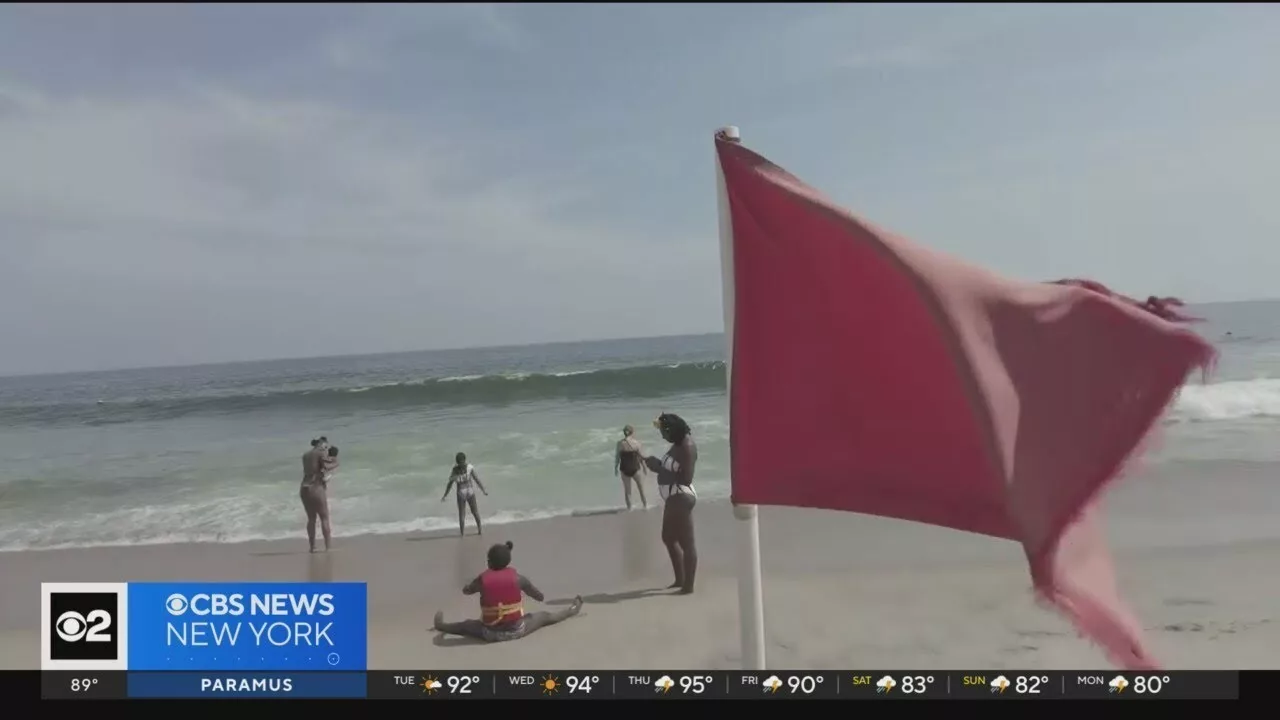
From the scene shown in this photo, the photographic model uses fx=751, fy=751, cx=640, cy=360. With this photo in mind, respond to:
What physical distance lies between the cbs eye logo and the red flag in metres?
2.82

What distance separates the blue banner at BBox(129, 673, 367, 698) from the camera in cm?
325

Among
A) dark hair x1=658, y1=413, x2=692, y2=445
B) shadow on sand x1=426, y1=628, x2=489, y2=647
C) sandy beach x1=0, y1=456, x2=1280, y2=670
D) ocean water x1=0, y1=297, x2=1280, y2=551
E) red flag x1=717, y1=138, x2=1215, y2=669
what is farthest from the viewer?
ocean water x1=0, y1=297, x2=1280, y2=551

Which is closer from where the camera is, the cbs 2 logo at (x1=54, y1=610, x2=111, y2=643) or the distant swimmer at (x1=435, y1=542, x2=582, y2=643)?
the cbs 2 logo at (x1=54, y1=610, x2=111, y2=643)

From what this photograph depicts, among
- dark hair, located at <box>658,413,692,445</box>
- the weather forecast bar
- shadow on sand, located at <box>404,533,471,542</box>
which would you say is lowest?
shadow on sand, located at <box>404,533,471,542</box>

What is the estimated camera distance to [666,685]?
10.9ft

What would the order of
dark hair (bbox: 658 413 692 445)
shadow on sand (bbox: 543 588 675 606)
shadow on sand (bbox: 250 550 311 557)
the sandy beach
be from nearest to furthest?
1. the sandy beach
2. dark hair (bbox: 658 413 692 445)
3. shadow on sand (bbox: 543 588 675 606)
4. shadow on sand (bbox: 250 550 311 557)

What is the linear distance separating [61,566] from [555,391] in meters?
21.1

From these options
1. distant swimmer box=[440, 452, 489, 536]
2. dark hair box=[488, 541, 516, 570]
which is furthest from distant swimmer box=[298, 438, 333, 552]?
dark hair box=[488, 541, 516, 570]

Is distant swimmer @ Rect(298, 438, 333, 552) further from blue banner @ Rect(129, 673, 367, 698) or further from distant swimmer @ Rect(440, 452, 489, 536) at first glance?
blue banner @ Rect(129, 673, 367, 698)

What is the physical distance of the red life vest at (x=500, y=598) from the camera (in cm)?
550

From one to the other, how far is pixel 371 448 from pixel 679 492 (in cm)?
1285
